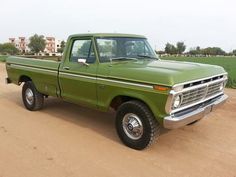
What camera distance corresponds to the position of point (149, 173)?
14.2 feet

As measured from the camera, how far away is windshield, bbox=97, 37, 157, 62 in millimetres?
6035

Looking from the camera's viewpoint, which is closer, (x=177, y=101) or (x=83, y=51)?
(x=177, y=101)

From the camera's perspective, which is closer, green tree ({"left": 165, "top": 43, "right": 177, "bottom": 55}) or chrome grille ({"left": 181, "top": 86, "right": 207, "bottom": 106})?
chrome grille ({"left": 181, "top": 86, "right": 207, "bottom": 106})

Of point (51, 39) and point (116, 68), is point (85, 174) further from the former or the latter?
point (51, 39)

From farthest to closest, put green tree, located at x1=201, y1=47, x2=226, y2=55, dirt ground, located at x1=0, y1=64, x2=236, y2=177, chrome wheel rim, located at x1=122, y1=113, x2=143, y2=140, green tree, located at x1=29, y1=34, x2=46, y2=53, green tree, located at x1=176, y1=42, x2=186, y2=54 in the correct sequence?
1. green tree, located at x1=201, y1=47, x2=226, y2=55
2. green tree, located at x1=176, y1=42, x2=186, y2=54
3. green tree, located at x1=29, y1=34, x2=46, y2=53
4. chrome wheel rim, located at x1=122, y1=113, x2=143, y2=140
5. dirt ground, located at x1=0, y1=64, x2=236, y2=177

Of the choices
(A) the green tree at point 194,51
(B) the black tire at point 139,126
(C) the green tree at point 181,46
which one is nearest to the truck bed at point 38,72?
(B) the black tire at point 139,126

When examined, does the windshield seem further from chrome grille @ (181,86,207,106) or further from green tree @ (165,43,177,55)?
green tree @ (165,43,177,55)

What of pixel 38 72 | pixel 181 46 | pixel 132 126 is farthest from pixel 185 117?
pixel 181 46

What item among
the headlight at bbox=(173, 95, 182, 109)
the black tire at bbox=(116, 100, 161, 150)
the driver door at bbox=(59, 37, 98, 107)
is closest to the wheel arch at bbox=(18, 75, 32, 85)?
the driver door at bbox=(59, 37, 98, 107)

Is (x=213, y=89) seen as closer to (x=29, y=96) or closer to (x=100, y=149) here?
(x=100, y=149)

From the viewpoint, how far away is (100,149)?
5223 millimetres

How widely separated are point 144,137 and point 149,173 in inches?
34.5

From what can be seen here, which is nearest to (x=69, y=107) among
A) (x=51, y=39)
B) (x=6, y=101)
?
(x=6, y=101)

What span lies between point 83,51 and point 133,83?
1.73 meters
